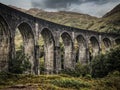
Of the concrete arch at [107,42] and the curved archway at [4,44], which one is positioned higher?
the concrete arch at [107,42]

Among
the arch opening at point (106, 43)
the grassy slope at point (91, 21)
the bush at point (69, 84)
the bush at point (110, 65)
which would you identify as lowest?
the bush at point (69, 84)

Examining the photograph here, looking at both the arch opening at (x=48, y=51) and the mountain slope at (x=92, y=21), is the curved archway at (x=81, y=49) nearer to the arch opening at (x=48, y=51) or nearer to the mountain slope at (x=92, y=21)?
the arch opening at (x=48, y=51)

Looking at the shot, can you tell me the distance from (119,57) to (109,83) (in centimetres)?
1496

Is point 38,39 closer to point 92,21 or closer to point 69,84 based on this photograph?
point 69,84

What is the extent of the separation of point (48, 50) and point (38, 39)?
606 cm

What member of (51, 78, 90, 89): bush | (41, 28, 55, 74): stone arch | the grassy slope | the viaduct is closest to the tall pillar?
the viaduct

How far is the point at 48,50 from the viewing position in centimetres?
5394

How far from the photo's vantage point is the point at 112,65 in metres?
39.8

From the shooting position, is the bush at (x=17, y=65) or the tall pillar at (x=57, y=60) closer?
the bush at (x=17, y=65)

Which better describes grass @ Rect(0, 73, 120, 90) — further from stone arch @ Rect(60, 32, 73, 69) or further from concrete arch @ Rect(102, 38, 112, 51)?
concrete arch @ Rect(102, 38, 112, 51)

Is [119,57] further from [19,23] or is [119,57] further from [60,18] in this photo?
[60,18]

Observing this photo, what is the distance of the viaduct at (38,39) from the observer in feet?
127

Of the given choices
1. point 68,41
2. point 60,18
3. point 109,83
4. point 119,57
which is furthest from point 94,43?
point 60,18

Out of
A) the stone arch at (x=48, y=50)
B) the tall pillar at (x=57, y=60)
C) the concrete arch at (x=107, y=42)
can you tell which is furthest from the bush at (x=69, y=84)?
the concrete arch at (x=107, y=42)
